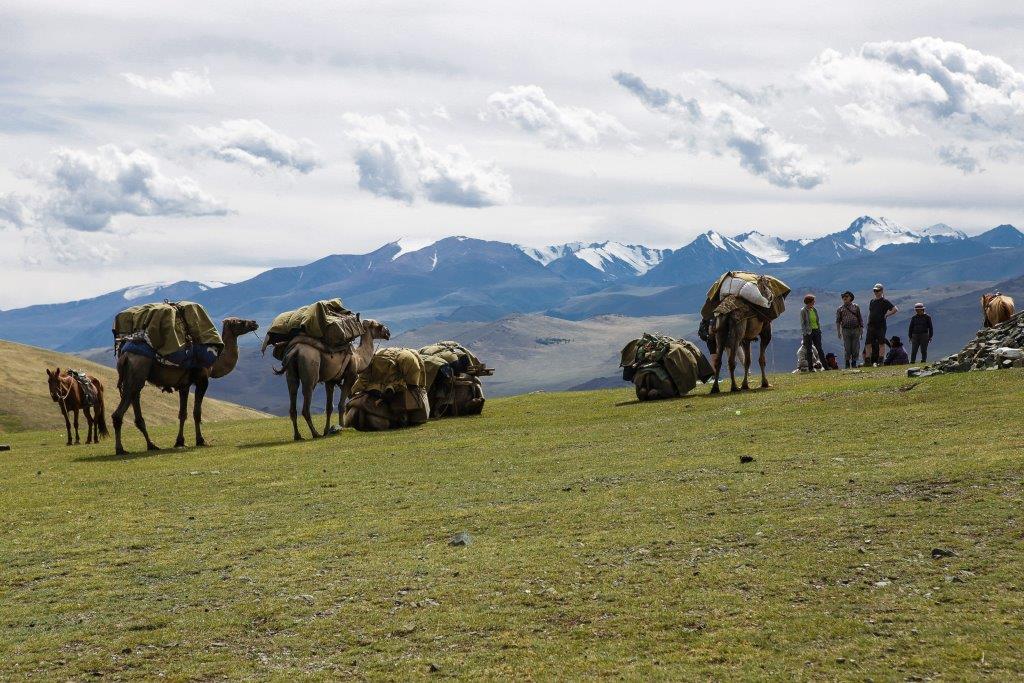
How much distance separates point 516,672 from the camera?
800cm

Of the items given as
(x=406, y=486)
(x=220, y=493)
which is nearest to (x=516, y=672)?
(x=406, y=486)

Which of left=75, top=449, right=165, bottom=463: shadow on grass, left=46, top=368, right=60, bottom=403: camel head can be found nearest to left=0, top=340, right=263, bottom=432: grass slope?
left=46, top=368, right=60, bottom=403: camel head

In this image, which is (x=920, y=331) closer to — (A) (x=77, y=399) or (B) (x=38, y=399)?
(A) (x=77, y=399)

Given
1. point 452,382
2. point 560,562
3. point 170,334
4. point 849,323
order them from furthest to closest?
point 849,323 → point 452,382 → point 170,334 → point 560,562

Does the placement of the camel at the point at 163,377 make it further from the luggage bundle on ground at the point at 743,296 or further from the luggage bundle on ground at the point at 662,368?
the luggage bundle on ground at the point at 743,296

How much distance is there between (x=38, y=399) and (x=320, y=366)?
86.1m

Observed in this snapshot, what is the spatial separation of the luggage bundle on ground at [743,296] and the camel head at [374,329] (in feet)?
32.0

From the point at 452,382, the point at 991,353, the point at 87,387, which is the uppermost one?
the point at 87,387

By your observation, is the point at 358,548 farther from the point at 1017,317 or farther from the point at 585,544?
the point at 1017,317

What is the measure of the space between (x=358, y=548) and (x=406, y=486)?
4588 millimetres

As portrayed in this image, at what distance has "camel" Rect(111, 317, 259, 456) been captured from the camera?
24781 millimetres

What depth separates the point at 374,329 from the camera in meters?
31.6

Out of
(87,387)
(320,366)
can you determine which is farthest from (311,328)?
(87,387)

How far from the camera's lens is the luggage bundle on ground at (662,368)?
30344 mm
